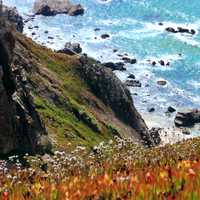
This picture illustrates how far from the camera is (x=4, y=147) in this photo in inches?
1167

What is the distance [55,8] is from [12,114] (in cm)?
10778

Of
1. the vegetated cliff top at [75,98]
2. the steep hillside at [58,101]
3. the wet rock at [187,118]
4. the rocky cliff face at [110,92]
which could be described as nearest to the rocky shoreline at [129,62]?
the wet rock at [187,118]

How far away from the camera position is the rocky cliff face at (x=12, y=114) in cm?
2986

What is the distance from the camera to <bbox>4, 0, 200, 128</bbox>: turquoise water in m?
102

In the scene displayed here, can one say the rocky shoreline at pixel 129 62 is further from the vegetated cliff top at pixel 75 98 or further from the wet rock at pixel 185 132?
the vegetated cliff top at pixel 75 98

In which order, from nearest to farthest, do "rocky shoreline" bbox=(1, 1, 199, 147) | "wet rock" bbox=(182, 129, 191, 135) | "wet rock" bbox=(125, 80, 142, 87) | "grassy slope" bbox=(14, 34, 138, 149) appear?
"grassy slope" bbox=(14, 34, 138, 149), "wet rock" bbox=(182, 129, 191, 135), "rocky shoreline" bbox=(1, 1, 199, 147), "wet rock" bbox=(125, 80, 142, 87)

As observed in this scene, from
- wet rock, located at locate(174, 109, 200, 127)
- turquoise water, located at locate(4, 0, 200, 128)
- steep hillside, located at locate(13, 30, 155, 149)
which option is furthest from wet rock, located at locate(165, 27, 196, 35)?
steep hillside, located at locate(13, 30, 155, 149)

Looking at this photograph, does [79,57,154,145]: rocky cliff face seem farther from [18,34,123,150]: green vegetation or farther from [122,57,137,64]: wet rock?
[122,57,137,64]: wet rock

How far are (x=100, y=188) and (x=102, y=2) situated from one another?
5496 inches

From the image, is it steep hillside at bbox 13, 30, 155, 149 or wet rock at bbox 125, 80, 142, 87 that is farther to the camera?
wet rock at bbox 125, 80, 142, 87

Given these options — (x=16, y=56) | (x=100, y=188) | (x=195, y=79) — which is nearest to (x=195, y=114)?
(x=195, y=79)

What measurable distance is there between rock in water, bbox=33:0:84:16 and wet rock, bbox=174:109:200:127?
170 ft

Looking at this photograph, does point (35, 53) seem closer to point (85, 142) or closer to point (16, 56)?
point (16, 56)

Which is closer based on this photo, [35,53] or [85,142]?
[85,142]
